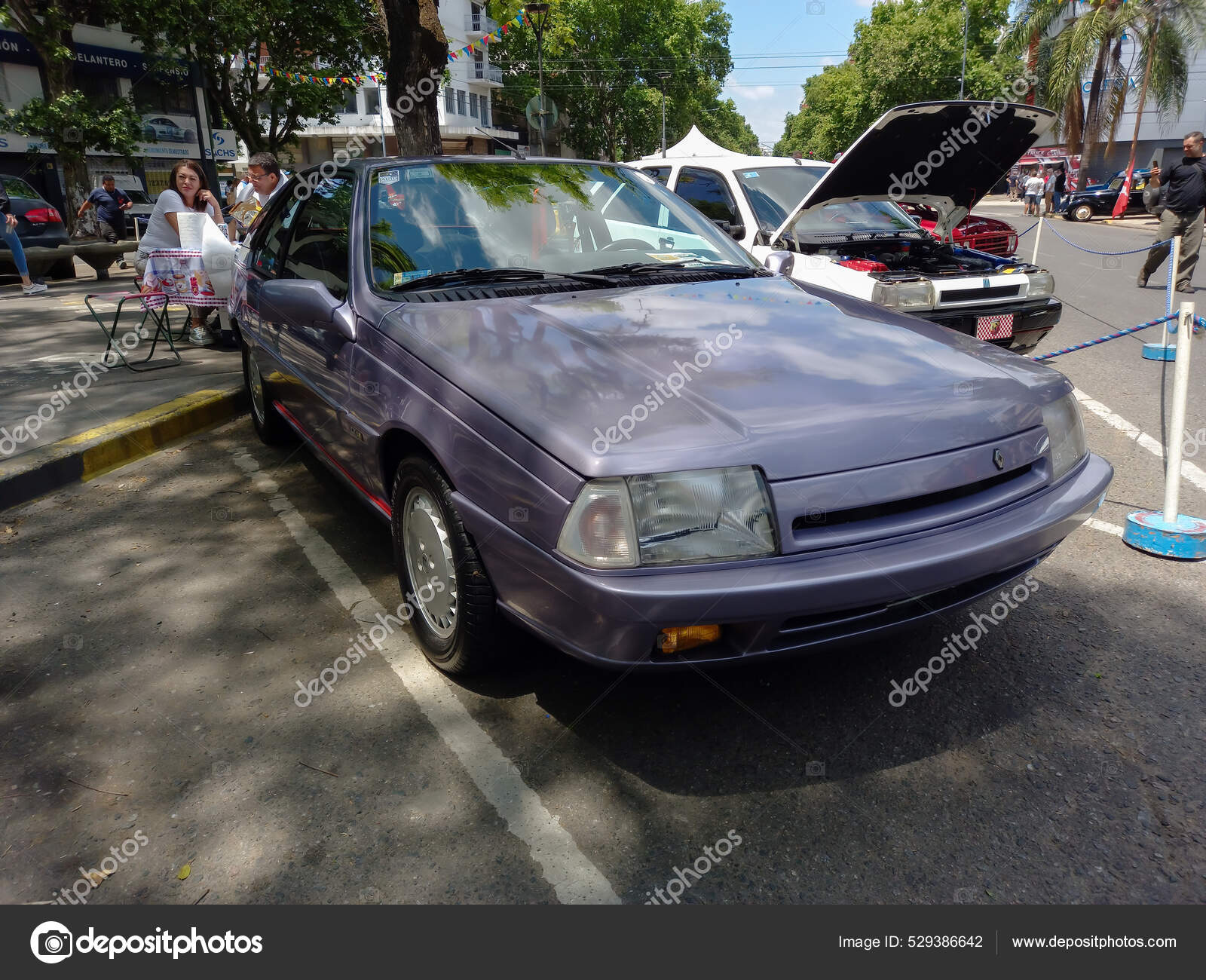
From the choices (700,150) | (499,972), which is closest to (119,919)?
(499,972)

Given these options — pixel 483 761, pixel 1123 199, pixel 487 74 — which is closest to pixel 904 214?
pixel 483 761

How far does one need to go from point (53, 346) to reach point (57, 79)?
12.7 metres

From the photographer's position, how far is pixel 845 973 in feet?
6.09

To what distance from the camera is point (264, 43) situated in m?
20.1

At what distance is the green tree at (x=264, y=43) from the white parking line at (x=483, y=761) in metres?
16.1

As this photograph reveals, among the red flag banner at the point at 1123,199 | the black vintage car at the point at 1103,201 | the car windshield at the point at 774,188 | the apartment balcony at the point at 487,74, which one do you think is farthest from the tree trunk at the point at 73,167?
the apartment balcony at the point at 487,74

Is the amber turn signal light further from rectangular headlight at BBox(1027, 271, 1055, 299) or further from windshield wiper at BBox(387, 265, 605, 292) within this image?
rectangular headlight at BBox(1027, 271, 1055, 299)

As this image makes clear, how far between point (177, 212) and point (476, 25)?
2183 inches

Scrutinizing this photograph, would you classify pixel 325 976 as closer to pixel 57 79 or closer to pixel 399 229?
pixel 399 229

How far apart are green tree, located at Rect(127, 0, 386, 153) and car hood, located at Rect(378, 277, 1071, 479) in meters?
16.3

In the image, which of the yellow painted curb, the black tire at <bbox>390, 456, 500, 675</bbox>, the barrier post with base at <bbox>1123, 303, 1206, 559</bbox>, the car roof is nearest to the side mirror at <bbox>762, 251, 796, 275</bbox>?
the barrier post with base at <bbox>1123, 303, 1206, 559</bbox>

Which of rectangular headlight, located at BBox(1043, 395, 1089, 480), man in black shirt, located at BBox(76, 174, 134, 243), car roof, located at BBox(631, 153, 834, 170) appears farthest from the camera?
man in black shirt, located at BBox(76, 174, 134, 243)

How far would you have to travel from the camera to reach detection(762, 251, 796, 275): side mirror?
3.88 m

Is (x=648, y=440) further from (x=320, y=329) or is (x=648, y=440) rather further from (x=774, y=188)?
(x=774, y=188)
